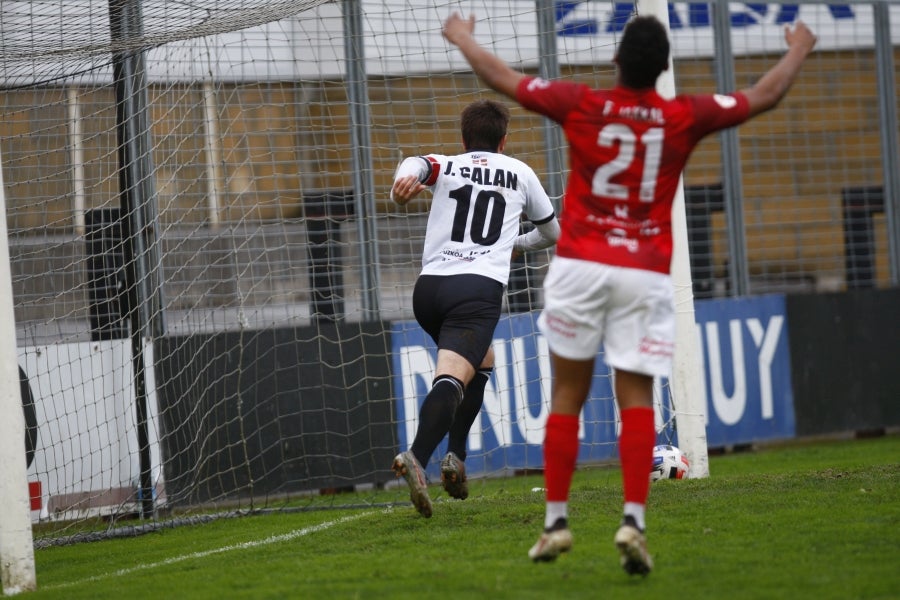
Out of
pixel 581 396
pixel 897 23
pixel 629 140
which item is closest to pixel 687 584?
pixel 581 396

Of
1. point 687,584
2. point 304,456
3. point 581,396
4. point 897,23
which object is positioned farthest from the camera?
point 897,23

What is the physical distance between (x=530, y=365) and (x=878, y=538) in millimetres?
5473

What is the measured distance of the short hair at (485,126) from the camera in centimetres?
612

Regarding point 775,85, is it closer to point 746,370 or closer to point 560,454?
point 560,454

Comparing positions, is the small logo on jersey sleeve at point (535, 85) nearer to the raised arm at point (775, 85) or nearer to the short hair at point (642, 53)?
the short hair at point (642, 53)

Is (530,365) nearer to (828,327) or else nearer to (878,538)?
(828,327)

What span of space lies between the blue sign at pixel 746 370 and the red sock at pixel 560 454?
7.10m

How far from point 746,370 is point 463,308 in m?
6.37

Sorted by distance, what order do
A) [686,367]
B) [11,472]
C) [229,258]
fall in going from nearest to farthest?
[11,472] < [686,367] < [229,258]

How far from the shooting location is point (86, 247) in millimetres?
8898

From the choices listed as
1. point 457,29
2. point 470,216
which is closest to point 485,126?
point 470,216

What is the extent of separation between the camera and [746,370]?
456 inches

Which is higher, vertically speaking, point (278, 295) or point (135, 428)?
point (278, 295)

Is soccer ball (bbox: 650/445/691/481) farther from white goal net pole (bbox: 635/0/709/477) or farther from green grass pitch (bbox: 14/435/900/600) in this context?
green grass pitch (bbox: 14/435/900/600)
